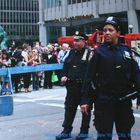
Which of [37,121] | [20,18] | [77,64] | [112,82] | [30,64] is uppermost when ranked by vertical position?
[20,18]

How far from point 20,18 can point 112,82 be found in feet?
366

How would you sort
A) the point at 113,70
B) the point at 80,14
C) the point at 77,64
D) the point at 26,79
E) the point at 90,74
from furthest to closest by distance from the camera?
the point at 80,14, the point at 26,79, the point at 77,64, the point at 90,74, the point at 113,70

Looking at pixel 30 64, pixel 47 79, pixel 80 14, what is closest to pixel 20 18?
pixel 80 14

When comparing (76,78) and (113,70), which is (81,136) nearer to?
(76,78)

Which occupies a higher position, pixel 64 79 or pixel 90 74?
pixel 90 74

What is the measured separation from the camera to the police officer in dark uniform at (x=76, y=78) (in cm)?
766

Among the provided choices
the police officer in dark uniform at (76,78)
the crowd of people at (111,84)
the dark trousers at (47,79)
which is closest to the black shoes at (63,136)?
the police officer in dark uniform at (76,78)

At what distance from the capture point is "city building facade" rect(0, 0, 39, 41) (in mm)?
112887

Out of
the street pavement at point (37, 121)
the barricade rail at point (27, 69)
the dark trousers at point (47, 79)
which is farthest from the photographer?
the dark trousers at point (47, 79)

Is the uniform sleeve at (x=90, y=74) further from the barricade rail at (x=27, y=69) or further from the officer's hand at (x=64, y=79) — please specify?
the barricade rail at (x=27, y=69)

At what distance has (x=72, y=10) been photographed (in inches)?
2749

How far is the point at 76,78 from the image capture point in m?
7.67

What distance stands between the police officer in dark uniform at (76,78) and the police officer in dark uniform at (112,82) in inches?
97.2

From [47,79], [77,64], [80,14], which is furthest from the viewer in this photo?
[80,14]
